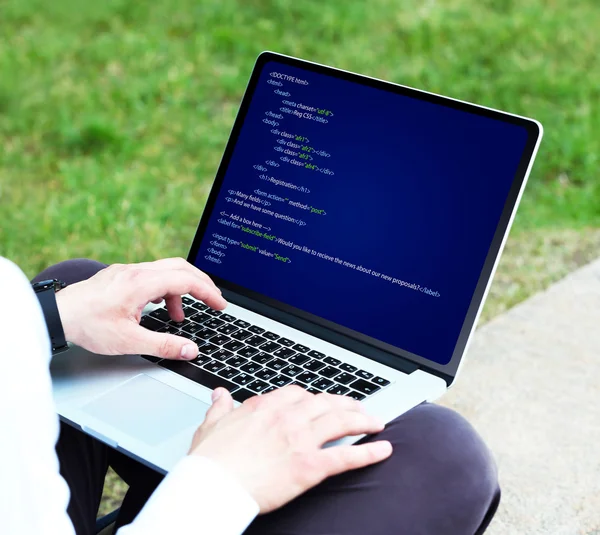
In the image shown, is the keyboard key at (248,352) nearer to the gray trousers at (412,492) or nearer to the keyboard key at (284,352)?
the keyboard key at (284,352)

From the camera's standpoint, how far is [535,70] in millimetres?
4969

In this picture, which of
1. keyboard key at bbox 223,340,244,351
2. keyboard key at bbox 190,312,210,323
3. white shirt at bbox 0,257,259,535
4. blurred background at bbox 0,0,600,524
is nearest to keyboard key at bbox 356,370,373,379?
keyboard key at bbox 223,340,244,351

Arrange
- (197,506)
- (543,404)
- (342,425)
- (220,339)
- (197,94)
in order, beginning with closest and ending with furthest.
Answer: (197,506), (342,425), (220,339), (543,404), (197,94)

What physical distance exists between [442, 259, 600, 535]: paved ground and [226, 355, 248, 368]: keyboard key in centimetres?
89

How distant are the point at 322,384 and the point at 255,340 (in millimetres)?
187

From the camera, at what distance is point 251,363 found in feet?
4.96

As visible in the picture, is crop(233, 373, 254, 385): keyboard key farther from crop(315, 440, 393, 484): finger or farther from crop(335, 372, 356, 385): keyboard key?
crop(315, 440, 393, 484): finger

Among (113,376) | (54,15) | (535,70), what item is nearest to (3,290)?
(113,376)

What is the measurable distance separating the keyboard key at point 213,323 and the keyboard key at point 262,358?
13 centimetres

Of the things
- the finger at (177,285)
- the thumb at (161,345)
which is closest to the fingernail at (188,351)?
the thumb at (161,345)

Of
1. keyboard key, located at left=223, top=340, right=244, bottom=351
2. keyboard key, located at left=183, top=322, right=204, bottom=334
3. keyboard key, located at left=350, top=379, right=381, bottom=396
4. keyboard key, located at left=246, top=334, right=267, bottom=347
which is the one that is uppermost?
keyboard key, located at left=350, top=379, right=381, bottom=396

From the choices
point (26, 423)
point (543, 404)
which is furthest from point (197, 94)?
point (26, 423)

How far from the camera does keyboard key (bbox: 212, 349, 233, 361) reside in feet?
5.00

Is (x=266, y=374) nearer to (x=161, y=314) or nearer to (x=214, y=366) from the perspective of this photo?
(x=214, y=366)
